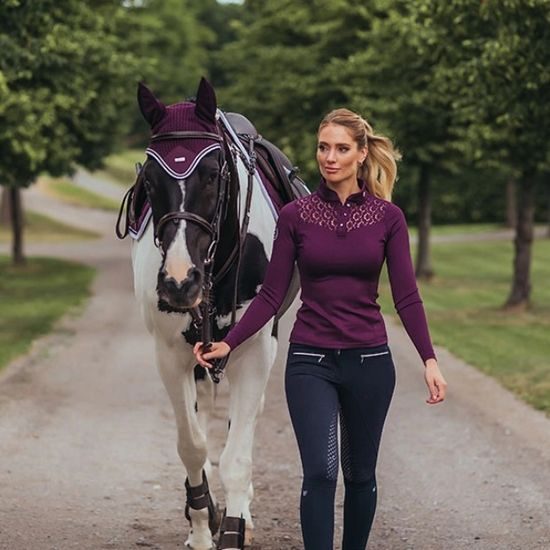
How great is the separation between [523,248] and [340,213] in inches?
610

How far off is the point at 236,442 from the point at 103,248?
35.1 m

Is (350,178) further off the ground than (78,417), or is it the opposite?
(350,178)

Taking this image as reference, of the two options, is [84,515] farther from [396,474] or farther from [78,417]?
[78,417]

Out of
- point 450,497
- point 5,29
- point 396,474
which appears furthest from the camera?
point 5,29

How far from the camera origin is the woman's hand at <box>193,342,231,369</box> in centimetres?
490

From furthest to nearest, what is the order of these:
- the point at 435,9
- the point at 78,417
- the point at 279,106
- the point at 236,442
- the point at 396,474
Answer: the point at 279,106
the point at 435,9
the point at 78,417
the point at 396,474
the point at 236,442

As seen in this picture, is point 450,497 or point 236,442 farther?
point 450,497

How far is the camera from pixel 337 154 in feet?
15.9

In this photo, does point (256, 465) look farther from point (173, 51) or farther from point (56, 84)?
point (173, 51)

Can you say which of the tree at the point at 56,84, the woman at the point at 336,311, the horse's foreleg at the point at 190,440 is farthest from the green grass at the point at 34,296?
the woman at the point at 336,311

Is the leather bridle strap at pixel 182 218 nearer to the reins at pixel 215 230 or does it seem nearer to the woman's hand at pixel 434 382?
the reins at pixel 215 230

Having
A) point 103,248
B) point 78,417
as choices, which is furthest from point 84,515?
point 103,248

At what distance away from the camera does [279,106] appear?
2852 cm


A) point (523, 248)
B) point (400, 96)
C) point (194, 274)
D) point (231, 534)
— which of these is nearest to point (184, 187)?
point (194, 274)
